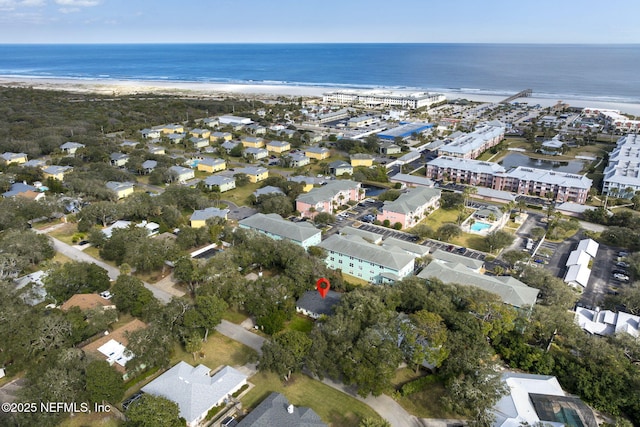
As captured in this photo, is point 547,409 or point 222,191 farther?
point 222,191

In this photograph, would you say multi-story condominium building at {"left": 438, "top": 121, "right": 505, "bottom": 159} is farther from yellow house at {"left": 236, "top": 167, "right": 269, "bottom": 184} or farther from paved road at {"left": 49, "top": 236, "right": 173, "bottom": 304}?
paved road at {"left": 49, "top": 236, "right": 173, "bottom": 304}

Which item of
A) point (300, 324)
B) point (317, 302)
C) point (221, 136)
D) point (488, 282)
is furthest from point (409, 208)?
point (221, 136)

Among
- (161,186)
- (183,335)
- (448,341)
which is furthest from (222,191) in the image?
(448,341)

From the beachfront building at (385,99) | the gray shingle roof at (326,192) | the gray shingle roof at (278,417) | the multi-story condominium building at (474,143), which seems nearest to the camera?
the gray shingle roof at (278,417)

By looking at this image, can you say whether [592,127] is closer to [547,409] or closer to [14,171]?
[547,409]

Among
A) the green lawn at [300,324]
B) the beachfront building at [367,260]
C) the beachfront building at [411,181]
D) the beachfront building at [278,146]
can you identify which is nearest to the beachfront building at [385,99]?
the beachfront building at [278,146]

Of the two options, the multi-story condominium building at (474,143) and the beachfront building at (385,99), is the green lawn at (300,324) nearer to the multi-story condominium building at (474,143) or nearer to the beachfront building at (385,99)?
the multi-story condominium building at (474,143)

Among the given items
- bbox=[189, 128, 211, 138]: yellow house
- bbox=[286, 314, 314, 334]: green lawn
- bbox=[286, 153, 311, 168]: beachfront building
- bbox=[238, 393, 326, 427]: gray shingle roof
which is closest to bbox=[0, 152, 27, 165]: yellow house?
bbox=[189, 128, 211, 138]: yellow house
